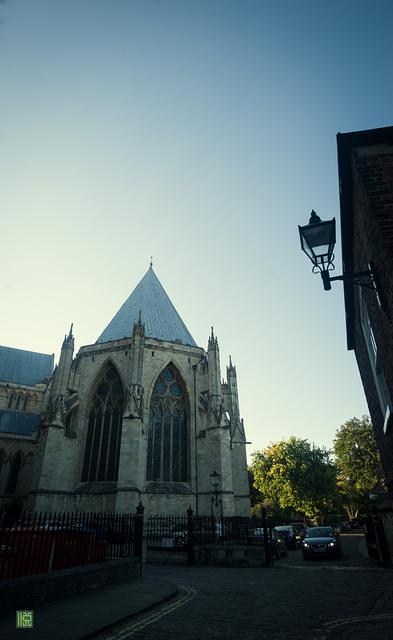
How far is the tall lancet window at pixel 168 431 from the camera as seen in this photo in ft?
78.5

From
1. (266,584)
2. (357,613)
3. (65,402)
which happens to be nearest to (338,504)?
(65,402)

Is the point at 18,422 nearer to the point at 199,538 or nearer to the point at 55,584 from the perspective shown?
the point at 199,538

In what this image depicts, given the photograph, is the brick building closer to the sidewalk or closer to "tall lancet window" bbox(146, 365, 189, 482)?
the sidewalk

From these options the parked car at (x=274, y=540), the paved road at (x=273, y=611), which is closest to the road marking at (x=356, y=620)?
the paved road at (x=273, y=611)

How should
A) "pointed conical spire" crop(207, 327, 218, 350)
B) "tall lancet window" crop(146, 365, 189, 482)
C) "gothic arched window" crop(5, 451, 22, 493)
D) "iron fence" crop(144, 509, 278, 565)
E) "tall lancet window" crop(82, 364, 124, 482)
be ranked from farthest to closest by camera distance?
"gothic arched window" crop(5, 451, 22, 493)
"pointed conical spire" crop(207, 327, 218, 350)
"tall lancet window" crop(146, 365, 189, 482)
"tall lancet window" crop(82, 364, 124, 482)
"iron fence" crop(144, 509, 278, 565)

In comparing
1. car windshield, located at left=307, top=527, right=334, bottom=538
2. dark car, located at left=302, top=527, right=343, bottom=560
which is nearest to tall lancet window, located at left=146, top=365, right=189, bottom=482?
car windshield, located at left=307, top=527, right=334, bottom=538

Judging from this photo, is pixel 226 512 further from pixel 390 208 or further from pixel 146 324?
pixel 390 208

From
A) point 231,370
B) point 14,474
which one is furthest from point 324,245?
point 14,474

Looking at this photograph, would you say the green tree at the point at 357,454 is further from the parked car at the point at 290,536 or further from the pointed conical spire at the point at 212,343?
the pointed conical spire at the point at 212,343

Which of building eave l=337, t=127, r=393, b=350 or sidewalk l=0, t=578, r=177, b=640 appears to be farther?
building eave l=337, t=127, r=393, b=350

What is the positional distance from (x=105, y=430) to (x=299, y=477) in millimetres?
28346

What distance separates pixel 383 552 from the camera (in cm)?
1117

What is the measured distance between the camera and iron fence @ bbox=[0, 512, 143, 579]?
6828 millimetres

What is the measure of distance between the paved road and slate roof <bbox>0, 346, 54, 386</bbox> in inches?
1474
